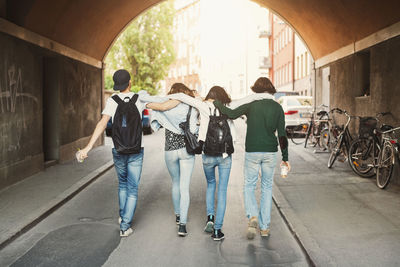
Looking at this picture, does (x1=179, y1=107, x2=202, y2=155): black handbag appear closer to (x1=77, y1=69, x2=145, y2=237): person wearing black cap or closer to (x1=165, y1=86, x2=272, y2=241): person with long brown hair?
(x1=165, y1=86, x2=272, y2=241): person with long brown hair

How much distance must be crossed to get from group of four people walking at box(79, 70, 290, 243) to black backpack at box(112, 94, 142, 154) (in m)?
0.03

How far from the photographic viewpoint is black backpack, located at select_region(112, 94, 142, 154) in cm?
572

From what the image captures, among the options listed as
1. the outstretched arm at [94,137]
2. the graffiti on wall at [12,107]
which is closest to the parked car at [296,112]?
the graffiti on wall at [12,107]

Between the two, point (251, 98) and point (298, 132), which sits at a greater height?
point (251, 98)

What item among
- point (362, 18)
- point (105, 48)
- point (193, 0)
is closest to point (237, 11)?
point (193, 0)

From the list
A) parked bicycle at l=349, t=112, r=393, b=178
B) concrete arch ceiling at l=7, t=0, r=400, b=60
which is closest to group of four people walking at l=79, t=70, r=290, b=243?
parked bicycle at l=349, t=112, r=393, b=178

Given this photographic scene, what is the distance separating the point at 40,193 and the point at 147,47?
36.7 metres

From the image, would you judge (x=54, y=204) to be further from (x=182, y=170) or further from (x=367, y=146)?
(x=367, y=146)

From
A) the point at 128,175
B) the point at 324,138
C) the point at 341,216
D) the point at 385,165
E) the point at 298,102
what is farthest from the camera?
the point at 298,102

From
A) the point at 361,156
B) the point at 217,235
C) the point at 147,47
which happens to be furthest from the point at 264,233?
the point at 147,47

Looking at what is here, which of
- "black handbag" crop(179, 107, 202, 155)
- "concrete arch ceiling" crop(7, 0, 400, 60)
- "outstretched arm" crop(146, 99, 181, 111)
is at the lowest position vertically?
"black handbag" crop(179, 107, 202, 155)

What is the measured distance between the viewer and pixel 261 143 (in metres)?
5.71

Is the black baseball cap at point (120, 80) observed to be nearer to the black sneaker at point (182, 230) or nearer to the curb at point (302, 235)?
the black sneaker at point (182, 230)

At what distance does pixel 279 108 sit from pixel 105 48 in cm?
1201
